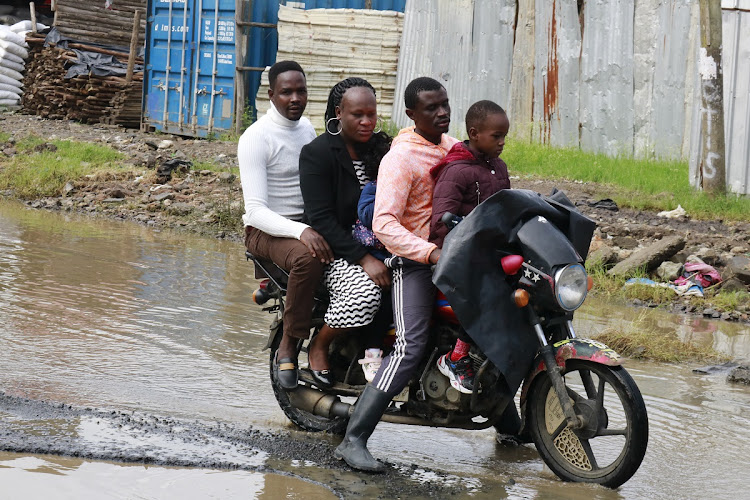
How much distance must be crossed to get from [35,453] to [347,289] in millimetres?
1509

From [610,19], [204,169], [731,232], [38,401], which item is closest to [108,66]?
[204,169]

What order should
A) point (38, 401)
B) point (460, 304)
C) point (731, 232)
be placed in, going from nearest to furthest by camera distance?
point (460, 304), point (38, 401), point (731, 232)

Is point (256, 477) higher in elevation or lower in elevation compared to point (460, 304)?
lower

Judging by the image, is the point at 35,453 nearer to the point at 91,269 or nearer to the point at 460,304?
the point at 460,304

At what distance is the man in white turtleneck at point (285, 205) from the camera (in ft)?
15.4

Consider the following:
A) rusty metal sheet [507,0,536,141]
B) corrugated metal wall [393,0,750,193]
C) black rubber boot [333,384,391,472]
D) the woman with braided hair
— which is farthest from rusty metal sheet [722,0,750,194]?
black rubber boot [333,384,391,472]

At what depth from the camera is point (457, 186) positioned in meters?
4.33

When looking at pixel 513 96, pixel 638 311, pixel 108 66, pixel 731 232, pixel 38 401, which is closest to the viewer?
pixel 38 401

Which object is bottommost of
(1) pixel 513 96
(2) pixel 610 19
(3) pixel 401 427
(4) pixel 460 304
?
(3) pixel 401 427

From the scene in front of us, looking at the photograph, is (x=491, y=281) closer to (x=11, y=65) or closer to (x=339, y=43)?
(x=339, y=43)

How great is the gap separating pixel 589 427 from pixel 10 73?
70.4 ft

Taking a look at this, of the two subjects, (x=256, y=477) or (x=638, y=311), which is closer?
(x=256, y=477)

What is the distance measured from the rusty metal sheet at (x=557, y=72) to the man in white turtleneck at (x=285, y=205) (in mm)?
10219

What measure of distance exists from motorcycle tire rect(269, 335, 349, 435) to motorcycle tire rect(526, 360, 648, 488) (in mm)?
1083
